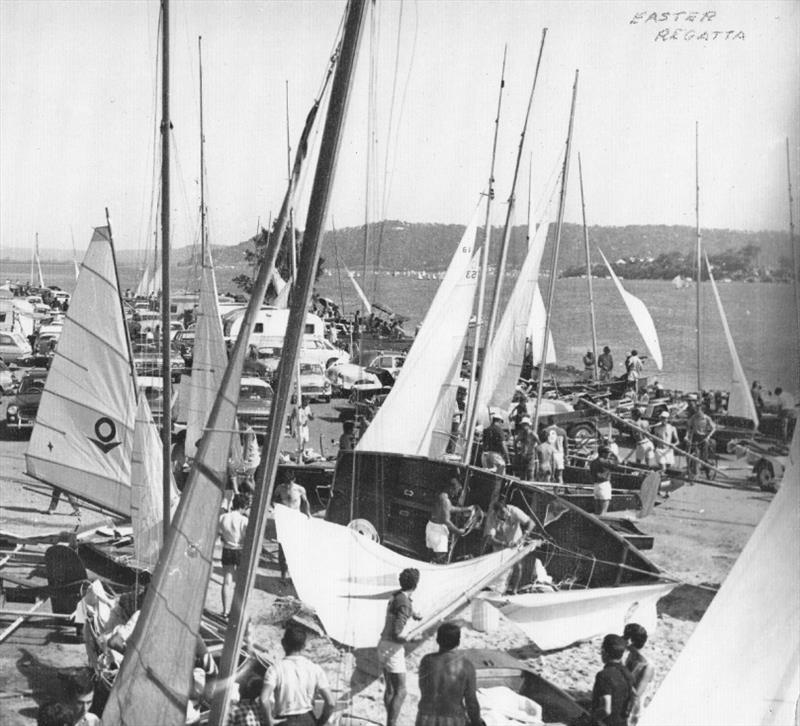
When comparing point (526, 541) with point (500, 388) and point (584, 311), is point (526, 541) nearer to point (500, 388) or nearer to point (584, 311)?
point (500, 388)

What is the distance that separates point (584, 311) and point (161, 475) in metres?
75.8

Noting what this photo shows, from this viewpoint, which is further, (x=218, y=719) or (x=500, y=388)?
(x=500, y=388)

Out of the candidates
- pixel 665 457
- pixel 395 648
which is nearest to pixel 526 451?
pixel 665 457

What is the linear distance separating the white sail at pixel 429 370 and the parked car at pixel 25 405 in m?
7.62

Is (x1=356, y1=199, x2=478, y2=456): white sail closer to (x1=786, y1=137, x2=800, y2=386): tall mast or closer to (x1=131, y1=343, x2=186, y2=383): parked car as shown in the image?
(x1=786, y1=137, x2=800, y2=386): tall mast

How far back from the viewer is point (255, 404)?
52.6 feet

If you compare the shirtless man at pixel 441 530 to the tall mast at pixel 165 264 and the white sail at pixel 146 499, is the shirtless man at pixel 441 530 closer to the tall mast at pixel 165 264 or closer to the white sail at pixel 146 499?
the white sail at pixel 146 499

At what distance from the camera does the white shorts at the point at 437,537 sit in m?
8.09

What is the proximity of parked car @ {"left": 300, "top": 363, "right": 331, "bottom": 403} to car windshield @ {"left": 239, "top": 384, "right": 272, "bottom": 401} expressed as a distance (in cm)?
261

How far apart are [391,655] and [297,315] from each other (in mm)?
2464

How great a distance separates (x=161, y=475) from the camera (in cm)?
718

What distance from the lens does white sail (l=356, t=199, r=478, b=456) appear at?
10.2 meters

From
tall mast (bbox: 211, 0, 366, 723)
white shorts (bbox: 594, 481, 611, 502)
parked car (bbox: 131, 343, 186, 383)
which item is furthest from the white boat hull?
parked car (bbox: 131, 343, 186, 383)

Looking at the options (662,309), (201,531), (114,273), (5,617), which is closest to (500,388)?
(114,273)
